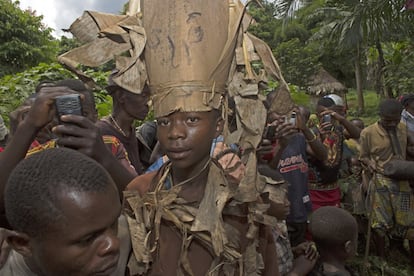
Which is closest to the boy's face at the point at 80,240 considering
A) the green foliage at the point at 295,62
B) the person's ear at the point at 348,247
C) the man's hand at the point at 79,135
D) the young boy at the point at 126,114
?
the man's hand at the point at 79,135

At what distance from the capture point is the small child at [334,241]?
9.18ft

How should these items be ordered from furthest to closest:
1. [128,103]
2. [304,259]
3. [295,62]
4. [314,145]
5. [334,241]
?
[295,62], [314,145], [304,259], [334,241], [128,103]

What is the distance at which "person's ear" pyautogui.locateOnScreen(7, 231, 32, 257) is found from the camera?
4.18 feet

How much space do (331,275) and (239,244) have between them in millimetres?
1313

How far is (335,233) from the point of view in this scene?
9.31 ft

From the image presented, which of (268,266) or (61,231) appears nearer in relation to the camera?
(61,231)

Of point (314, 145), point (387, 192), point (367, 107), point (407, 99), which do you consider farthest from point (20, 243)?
point (367, 107)

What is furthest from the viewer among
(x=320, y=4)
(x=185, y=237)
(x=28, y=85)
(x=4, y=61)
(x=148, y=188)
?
(x=320, y=4)

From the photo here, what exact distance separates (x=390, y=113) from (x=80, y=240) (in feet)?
13.4

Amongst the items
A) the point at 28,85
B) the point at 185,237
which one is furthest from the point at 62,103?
the point at 28,85

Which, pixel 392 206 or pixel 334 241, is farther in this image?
pixel 392 206

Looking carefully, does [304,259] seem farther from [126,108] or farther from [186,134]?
[186,134]

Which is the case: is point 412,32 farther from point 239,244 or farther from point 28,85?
point 239,244

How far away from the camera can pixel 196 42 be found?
58.3 inches
